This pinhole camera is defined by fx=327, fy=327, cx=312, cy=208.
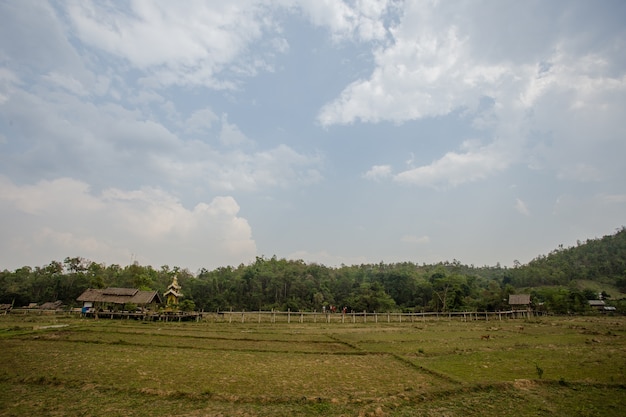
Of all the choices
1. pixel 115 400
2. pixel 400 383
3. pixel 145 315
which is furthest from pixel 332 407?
pixel 145 315

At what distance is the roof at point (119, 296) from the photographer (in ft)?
143

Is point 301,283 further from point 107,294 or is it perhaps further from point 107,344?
point 107,344

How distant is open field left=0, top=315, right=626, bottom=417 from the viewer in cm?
856

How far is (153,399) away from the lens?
9047mm

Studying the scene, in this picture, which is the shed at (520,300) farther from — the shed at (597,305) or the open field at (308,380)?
the open field at (308,380)

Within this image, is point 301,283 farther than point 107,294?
Yes

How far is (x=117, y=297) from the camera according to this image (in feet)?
146

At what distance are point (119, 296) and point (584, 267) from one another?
460ft

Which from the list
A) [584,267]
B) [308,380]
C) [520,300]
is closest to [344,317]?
[520,300]

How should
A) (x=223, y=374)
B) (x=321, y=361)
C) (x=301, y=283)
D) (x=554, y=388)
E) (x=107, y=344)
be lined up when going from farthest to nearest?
(x=301, y=283)
(x=107, y=344)
(x=321, y=361)
(x=223, y=374)
(x=554, y=388)

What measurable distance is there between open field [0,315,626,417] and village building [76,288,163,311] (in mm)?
25780

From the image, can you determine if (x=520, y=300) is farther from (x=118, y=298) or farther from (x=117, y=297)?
(x=117, y=297)

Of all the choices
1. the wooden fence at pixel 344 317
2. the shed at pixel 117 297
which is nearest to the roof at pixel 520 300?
the wooden fence at pixel 344 317

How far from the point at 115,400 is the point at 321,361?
8.95 meters
